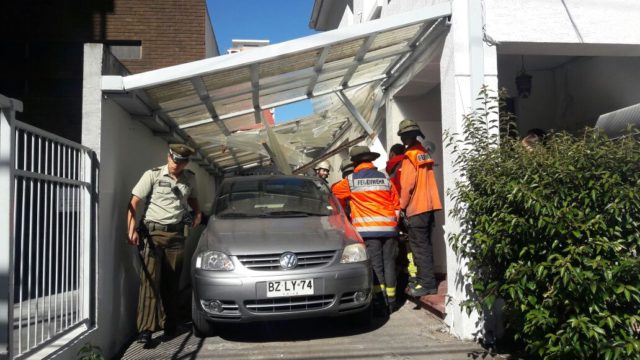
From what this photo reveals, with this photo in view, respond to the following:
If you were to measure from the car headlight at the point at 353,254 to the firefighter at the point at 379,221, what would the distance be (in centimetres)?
72

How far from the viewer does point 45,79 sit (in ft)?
42.2

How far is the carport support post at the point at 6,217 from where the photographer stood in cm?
281

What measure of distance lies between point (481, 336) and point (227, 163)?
954 centimetres

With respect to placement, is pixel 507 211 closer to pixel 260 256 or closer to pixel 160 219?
pixel 260 256

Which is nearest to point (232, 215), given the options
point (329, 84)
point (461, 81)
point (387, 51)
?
point (461, 81)

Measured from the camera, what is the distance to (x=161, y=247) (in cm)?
489

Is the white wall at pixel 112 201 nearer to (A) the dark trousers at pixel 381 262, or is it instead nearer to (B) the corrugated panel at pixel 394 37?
(A) the dark trousers at pixel 381 262

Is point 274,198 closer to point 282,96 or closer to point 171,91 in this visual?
point 171,91

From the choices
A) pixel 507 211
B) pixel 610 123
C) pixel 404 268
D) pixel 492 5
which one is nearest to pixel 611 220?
pixel 507 211

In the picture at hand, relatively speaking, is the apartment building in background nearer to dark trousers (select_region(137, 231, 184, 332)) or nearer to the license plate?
dark trousers (select_region(137, 231, 184, 332))

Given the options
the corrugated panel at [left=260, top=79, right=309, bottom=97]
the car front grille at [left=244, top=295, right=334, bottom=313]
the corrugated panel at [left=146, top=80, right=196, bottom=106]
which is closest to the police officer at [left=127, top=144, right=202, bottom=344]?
the corrugated panel at [left=146, top=80, right=196, bottom=106]

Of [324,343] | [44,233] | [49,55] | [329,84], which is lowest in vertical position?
[324,343]

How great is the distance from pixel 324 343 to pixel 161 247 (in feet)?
5.89

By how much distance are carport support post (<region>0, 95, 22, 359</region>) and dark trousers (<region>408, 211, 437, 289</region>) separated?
3.83m
